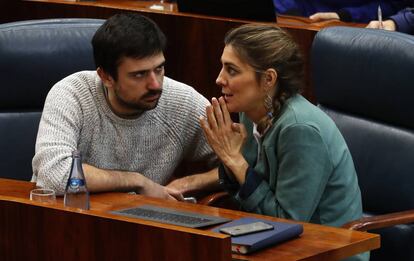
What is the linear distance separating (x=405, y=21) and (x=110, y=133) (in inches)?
82.0

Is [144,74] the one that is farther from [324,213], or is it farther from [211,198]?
[324,213]

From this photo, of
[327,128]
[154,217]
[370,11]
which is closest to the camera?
[154,217]

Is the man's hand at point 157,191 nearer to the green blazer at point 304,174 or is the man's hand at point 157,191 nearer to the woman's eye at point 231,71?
the green blazer at point 304,174

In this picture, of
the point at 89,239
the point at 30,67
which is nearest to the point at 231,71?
the point at 30,67

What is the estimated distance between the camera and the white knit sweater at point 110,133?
11.3 ft

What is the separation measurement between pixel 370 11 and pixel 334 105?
1867 mm

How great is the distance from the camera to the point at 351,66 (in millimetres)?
3697

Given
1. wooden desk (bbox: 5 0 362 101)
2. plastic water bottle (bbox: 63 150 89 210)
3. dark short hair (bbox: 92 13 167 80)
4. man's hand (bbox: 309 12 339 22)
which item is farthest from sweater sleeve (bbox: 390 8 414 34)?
plastic water bottle (bbox: 63 150 89 210)

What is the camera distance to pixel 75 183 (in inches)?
122

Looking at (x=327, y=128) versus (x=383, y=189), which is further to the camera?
(x=383, y=189)

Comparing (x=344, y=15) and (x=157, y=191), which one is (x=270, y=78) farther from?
(x=344, y=15)

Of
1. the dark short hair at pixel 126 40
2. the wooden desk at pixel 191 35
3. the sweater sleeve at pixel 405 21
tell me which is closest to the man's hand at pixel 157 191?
the dark short hair at pixel 126 40

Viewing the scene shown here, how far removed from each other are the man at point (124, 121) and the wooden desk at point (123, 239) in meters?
0.71

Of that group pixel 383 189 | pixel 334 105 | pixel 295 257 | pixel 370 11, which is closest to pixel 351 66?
pixel 334 105
